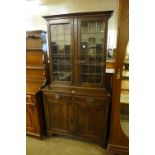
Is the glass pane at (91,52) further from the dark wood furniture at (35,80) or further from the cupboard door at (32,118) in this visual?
the cupboard door at (32,118)

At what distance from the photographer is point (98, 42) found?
2.21 m

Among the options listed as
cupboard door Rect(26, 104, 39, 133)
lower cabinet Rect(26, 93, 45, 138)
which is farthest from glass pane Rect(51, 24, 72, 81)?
cupboard door Rect(26, 104, 39, 133)

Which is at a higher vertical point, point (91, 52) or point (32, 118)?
point (91, 52)

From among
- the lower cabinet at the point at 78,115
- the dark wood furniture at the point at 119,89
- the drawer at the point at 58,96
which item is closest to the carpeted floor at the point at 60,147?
the lower cabinet at the point at 78,115

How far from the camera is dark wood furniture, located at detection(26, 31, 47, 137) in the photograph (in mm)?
2381

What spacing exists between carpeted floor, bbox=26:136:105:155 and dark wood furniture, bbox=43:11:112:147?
119 millimetres

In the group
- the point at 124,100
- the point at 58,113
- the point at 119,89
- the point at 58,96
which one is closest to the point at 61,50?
the point at 58,96

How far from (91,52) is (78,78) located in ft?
1.47

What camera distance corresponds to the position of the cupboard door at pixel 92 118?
7.09ft

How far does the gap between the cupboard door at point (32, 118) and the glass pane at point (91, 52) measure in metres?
0.90

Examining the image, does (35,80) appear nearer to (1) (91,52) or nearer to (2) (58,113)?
(2) (58,113)

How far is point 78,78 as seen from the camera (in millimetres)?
2350

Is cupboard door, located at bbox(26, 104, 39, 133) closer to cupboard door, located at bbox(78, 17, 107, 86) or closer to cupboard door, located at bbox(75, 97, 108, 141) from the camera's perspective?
cupboard door, located at bbox(75, 97, 108, 141)
